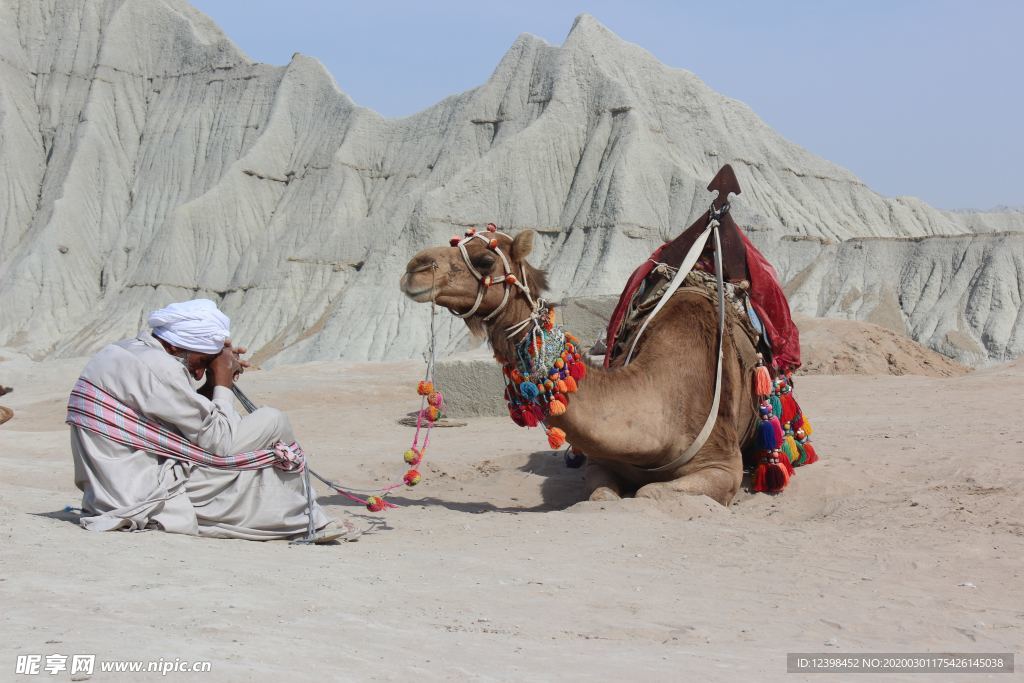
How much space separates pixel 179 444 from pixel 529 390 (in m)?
2.03

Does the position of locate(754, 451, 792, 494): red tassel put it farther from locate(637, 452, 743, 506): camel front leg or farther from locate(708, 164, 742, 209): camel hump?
locate(708, 164, 742, 209): camel hump

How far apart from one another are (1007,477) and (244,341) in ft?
149

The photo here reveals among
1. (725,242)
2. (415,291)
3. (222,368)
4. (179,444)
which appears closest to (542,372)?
(415,291)

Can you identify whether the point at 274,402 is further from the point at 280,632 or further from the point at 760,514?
the point at 280,632

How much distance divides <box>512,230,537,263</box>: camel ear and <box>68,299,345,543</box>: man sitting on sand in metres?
1.79

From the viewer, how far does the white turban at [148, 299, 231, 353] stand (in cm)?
573

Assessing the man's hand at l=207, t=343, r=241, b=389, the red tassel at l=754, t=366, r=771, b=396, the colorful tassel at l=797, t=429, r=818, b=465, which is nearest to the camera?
the man's hand at l=207, t=343, r=241, b=389

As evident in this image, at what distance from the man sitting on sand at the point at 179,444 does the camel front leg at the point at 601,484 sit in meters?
2.18

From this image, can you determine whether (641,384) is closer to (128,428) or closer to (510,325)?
A: (510,325)

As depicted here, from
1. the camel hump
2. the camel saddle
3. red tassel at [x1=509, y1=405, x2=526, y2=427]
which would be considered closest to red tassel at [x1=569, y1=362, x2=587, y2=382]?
red tassel at [x1=509, y1=405, x2=526, y2=427]

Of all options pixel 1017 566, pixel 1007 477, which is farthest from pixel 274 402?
pixel 1017 566

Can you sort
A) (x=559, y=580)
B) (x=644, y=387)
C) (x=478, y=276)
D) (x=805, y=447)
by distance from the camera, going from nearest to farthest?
(x=559, y=580), (x=478, y=276), (x=644, y=387), (x=805, y=447)

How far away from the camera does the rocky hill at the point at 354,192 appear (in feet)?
140

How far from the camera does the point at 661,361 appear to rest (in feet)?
24.4
